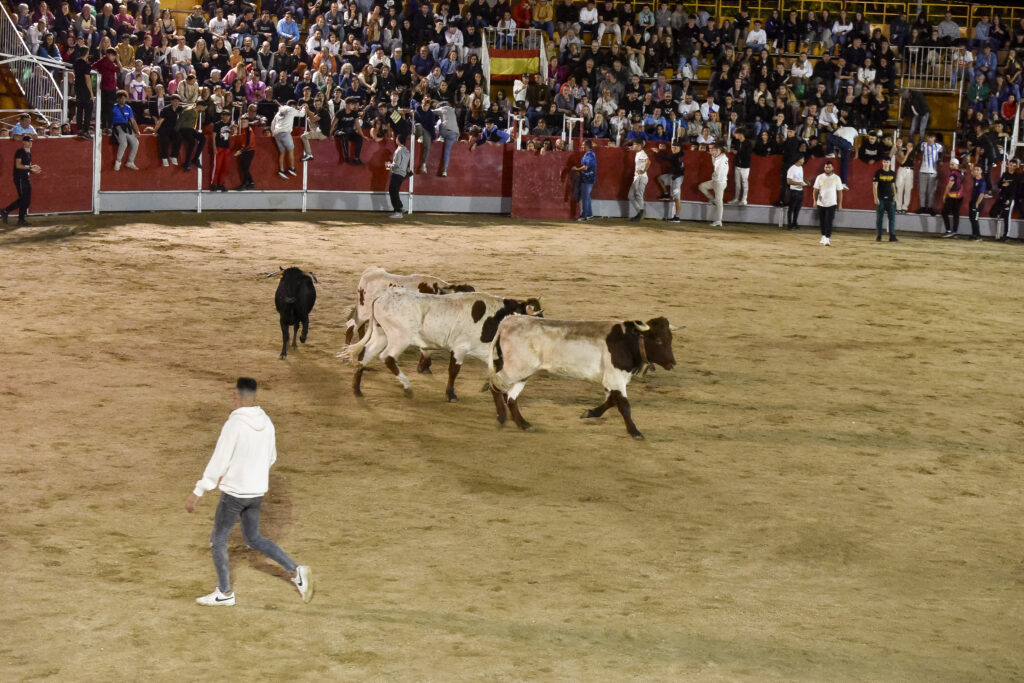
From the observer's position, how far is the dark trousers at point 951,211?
29223 mm

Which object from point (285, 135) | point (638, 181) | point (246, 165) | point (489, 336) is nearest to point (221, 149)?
point (246, 165)

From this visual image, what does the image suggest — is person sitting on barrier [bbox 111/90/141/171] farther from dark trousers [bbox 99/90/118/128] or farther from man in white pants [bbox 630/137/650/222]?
man in white pants [bbox 630/137/650/222]

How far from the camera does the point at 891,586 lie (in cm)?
898

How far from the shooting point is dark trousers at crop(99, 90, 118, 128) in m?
26.5

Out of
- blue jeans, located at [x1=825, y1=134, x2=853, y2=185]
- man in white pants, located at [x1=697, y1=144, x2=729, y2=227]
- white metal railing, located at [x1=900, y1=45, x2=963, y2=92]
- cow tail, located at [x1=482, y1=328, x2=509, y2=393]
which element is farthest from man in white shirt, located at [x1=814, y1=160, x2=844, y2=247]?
cow tail, located at [x1=482, y1=328, x2=509, y2=393]

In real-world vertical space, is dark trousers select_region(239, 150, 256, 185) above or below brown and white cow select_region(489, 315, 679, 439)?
above

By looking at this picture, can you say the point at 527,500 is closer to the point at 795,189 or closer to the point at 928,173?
the point at 795,189

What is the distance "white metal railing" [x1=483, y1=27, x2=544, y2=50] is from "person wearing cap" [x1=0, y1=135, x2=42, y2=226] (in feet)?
43.1

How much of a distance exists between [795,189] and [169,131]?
43.9 ft

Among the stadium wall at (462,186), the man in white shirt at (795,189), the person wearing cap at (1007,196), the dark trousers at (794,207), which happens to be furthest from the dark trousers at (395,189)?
the person wearing cap at (1007,196)

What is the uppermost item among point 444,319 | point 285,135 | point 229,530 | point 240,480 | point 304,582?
point 285,135

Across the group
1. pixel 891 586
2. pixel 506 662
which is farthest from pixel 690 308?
pixel 506 662

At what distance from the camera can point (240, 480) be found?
7.96 meters

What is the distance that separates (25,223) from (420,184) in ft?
29.2
